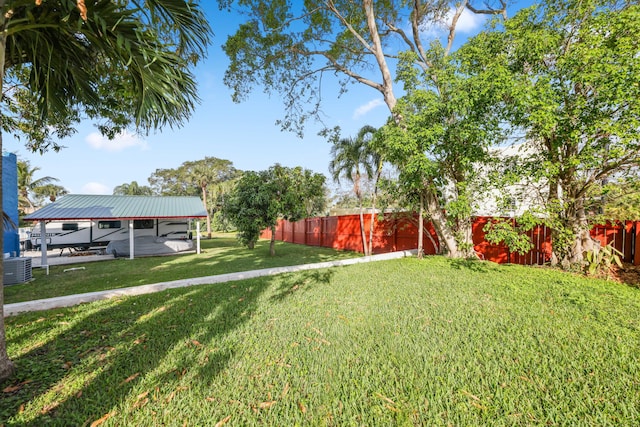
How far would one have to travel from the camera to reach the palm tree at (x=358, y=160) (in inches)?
471

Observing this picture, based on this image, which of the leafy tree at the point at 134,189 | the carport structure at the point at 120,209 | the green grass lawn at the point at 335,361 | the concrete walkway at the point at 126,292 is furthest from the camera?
the leafy tree at the point at 134,189

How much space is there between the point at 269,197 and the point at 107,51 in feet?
29.2

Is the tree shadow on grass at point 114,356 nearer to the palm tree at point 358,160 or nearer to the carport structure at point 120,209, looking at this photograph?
the palm tree at point 358,160

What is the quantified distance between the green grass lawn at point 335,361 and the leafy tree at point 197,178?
25.5m

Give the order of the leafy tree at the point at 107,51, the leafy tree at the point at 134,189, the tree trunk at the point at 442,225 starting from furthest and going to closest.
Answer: the leafy tree at the point at 134,189 → the tree trunk at the point at 442,225 → the leafy tree at the point at 107,51

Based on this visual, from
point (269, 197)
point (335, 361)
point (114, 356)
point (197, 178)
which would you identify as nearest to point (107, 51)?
point (114, 356)

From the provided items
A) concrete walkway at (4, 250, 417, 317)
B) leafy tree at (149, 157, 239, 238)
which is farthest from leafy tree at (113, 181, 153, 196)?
concrete walkway at (4, 250, 417, 317)

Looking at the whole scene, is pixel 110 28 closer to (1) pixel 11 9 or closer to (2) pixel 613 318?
(1) pixel 11 9

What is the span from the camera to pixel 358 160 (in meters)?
12.4

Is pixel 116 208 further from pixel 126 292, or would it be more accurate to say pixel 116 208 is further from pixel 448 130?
pixel 448 130

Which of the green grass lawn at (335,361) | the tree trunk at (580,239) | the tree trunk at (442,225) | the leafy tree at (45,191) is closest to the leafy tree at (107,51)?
the green grass lawn at (335,361)

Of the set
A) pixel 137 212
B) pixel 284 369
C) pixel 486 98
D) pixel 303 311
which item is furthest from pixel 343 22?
pixel 137 212

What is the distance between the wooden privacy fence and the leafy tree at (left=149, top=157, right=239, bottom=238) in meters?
14.8

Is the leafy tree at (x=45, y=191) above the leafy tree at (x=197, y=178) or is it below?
below
